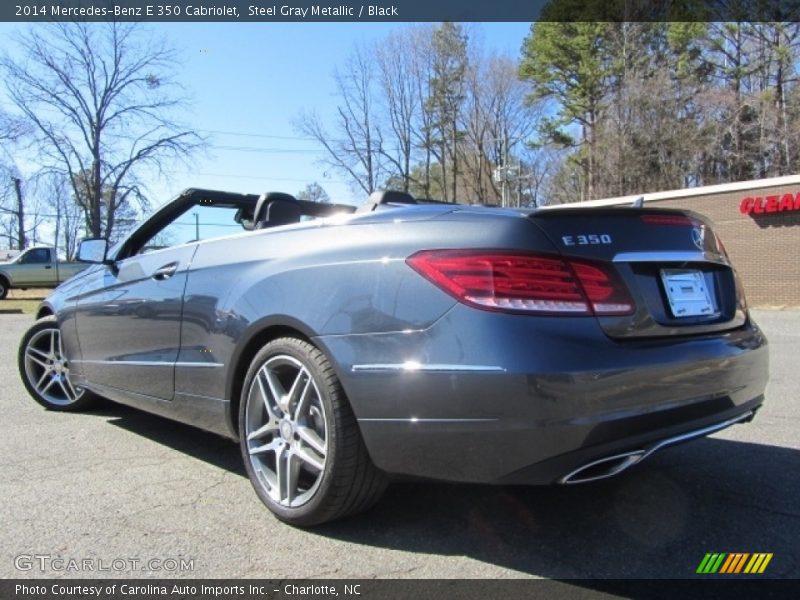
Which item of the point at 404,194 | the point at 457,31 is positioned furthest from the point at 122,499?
the point at 457,31

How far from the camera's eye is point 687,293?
8.34ft

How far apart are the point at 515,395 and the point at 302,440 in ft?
3.36

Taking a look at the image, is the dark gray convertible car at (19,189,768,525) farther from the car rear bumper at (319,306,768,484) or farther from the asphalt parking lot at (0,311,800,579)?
the asphalt parking lot at (0,311,800,579)

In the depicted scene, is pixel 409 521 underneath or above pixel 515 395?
underneath

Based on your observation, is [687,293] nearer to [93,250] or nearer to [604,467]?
[604,467]

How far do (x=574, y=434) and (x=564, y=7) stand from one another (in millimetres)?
41196

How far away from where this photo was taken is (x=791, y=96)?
28453mm

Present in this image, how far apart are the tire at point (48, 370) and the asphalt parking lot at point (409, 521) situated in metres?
0.99

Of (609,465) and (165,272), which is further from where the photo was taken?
(165,272)

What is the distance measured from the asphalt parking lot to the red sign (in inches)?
721

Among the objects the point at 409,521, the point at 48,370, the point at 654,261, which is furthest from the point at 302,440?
the point at 48,370

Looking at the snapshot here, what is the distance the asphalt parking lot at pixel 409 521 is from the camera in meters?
2.36

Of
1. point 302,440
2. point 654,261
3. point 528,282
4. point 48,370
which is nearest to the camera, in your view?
point 528,282

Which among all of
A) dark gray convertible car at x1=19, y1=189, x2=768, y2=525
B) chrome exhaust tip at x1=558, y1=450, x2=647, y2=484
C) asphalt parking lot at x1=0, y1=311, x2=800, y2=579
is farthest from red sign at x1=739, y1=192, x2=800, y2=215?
chrome exhaust tip at x1=558, y1=450, x2=647, y2=484
